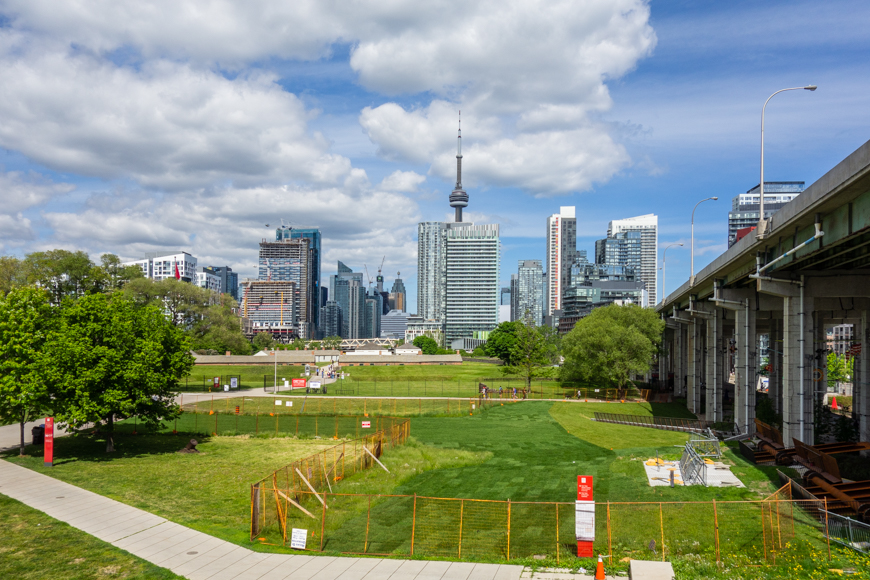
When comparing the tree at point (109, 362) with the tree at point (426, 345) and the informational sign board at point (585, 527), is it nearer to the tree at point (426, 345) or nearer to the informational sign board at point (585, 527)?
the informational sign board at point (585, 527)

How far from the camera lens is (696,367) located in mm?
65188

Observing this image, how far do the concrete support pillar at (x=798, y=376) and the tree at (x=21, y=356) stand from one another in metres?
44.1

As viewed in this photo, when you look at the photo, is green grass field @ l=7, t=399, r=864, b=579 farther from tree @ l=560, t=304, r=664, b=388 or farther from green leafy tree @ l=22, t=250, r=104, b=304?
green leafy tree @ l=22, t=250, r=104, b=304

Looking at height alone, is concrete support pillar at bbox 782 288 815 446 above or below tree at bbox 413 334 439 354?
above

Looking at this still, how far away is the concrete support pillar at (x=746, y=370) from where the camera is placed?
43.9 m

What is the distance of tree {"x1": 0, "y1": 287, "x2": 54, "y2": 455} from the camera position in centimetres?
3438

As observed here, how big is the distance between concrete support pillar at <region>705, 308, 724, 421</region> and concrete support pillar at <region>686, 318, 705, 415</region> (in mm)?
8893

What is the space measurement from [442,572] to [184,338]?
3077 cm

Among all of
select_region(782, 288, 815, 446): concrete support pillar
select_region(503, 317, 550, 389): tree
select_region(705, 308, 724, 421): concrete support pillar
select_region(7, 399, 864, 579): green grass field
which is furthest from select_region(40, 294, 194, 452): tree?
select_region(503, 317, 550, 389): tree

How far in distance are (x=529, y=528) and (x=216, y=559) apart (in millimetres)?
10720

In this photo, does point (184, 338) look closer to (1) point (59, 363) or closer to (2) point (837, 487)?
(1) point (59, 363)

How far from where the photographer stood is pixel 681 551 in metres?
18.2

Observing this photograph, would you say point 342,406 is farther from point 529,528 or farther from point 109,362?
point 529,528

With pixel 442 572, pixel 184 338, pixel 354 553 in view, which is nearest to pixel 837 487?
pixel 442 572
